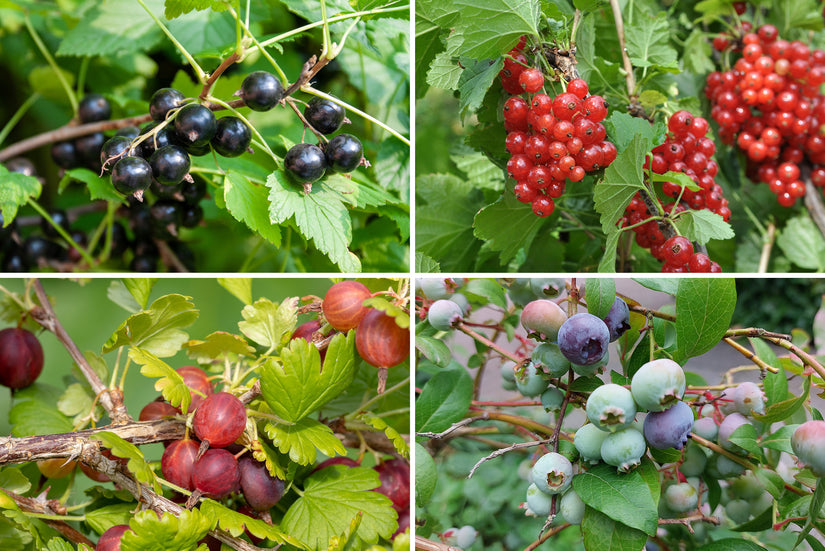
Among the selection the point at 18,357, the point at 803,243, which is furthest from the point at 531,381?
the point at 803,243

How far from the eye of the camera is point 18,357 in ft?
1.97

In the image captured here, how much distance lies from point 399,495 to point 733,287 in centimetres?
34

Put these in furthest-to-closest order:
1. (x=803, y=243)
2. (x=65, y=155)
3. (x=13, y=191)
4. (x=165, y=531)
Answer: (x=803, y=243) < (x=65, y=155) < (x=13, y=191) < (x=165, y=531)

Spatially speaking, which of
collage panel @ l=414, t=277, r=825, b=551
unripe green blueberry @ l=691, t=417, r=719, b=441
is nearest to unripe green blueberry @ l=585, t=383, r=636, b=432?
collage panel @ l=414, t=277, r=825, b=551

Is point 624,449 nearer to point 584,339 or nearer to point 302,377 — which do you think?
point 584,339

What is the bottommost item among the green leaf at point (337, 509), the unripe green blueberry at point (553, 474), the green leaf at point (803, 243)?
the green leaf at point (803, 243)

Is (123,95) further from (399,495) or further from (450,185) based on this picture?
(399,495)

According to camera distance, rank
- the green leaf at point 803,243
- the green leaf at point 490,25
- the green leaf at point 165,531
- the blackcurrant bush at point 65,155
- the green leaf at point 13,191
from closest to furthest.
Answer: the green leaf at point 165,531
the green leaf at point 490,25
the green leaf at point 13,191
the blackcurrant bush at point 65,155
the green leaf at point 803,243

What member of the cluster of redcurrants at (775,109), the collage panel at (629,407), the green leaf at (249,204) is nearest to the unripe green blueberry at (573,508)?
the collage panel at (629,407)

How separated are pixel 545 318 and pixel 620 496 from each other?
15 centimetres

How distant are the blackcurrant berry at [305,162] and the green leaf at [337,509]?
265mm

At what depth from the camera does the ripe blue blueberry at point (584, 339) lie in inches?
19.0

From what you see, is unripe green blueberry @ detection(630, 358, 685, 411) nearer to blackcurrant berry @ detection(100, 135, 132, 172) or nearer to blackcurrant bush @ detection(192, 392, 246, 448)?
blackcurrant bush @ detection(192, 392, 246, 448)

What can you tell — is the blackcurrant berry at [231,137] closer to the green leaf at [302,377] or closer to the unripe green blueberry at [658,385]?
the green leaf at [302,377]
